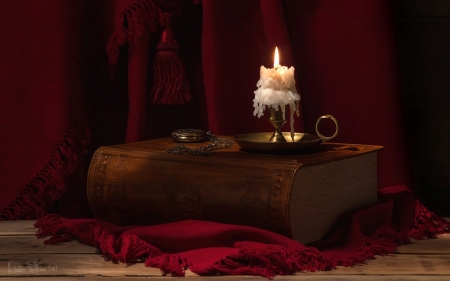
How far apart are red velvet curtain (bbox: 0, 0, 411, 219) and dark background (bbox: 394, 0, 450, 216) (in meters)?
0.06

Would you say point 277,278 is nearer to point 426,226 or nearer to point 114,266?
point 114,266

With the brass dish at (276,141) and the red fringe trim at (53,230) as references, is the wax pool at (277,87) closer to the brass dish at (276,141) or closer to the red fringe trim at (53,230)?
the brass dish at (276,141)

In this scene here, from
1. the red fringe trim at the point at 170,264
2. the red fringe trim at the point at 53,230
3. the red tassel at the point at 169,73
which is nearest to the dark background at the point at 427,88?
the red tassel at the point at 169,73

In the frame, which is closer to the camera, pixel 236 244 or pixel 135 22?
pixel 236 244

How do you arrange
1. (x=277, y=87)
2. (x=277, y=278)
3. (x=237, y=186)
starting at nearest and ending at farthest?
(x=277, y=278) → (x=237, y=186) → (x=277, y=87)

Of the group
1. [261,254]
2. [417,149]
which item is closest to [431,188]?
[417,149]

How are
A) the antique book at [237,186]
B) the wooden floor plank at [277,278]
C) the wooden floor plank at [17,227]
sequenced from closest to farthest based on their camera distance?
the wooden floor plank at [277,278], the antique book at [237,186], the wooden floor plank at [17,227]

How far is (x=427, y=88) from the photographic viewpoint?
1.82 m

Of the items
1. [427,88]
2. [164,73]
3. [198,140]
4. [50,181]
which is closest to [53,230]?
[50,181]

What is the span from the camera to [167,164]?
1521 mm

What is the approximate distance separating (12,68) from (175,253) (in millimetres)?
717

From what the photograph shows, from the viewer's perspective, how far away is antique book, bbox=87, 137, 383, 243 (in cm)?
137

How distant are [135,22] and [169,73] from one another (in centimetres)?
15

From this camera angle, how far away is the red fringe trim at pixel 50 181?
5.95 ft
